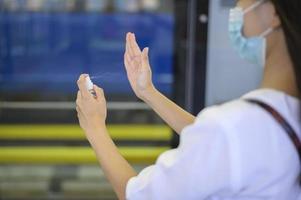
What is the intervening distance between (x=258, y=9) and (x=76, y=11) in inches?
74.1

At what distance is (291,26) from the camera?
955 millimetres

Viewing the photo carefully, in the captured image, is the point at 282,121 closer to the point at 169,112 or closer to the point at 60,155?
the point at 169,112

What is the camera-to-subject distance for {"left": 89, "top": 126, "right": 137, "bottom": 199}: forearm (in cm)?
116

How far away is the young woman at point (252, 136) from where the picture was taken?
94 centimetres

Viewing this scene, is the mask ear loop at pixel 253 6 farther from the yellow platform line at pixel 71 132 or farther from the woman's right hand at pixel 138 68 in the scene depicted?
the yellow platform line at pixel 71 132

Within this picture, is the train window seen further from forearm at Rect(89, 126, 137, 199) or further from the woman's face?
the woman's face

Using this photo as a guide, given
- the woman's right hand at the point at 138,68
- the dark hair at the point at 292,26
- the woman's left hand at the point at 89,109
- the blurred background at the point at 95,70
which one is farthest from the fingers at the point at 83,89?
the blurred background at the point at 95,70

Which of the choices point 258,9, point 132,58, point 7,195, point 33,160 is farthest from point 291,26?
point 7,195

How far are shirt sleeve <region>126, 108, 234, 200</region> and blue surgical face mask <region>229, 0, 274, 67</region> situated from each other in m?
0.19

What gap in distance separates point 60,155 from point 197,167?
1996 millimetres

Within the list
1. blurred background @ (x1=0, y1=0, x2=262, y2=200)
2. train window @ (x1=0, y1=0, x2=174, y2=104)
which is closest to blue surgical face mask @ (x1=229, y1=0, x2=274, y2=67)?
blurred background @ (x1=0, y1=0, x2=262, y2=200)

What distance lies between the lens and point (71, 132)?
9.39 ft

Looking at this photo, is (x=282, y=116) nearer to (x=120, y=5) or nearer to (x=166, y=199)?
(x=166, y=199)

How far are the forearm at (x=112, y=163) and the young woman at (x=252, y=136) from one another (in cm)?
7
